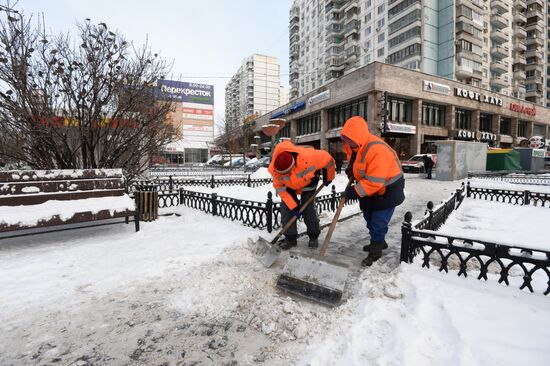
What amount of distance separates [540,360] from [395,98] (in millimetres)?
30130

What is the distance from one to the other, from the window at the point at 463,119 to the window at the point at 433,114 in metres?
2.55

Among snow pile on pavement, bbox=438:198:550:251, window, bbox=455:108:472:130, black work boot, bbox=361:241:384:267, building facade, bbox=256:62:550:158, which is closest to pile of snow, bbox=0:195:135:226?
black work boot, bbox=361:241:384:267

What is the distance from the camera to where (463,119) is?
1294 inches

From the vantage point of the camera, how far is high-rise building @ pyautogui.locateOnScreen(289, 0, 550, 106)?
1414 inches

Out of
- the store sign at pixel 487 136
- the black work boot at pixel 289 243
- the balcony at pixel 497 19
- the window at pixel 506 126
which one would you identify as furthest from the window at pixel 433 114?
the black work boot at pixel 289 243

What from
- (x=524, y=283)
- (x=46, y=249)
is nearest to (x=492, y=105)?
(x=524, y=283)

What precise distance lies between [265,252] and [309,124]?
35655 millimetres

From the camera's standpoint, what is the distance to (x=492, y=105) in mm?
34000

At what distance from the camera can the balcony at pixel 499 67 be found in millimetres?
41916

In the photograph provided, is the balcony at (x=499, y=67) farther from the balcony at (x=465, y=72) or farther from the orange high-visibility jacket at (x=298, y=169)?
the orange high-visibility jacket at (x=298, y=169)

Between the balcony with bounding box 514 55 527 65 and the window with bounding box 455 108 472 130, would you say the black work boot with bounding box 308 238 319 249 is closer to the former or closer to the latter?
the window with bounding box 455 108 472 130

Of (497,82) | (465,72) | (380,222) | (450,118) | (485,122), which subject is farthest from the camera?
(497,82)

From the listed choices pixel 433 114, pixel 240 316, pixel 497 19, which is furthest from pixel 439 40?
pixel 240 316

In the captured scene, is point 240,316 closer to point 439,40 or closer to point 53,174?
point 53,174
